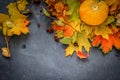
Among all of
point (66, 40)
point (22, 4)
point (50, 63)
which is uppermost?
point (22, 4)

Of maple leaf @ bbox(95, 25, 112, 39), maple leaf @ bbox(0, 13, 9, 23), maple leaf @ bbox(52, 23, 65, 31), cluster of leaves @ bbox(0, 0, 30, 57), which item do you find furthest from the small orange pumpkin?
maple leaf @ bbox(0, 13, 9, 23)

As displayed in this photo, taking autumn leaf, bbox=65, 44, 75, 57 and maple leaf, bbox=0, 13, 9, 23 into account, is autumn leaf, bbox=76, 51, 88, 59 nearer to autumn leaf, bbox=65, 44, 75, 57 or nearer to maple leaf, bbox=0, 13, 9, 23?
autumn leaf, bbox=65, 44, 75, 57

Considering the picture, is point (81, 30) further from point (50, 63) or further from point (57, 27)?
point (50, 63)

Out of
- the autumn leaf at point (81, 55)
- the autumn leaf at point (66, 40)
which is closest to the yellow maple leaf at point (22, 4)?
the autumn leaf at point (66, 40)

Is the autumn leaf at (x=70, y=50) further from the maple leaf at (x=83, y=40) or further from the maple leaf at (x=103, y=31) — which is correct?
the maple leaf at (x=103, y=31)

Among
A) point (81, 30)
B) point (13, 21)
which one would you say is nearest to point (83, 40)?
point (81, 30)
